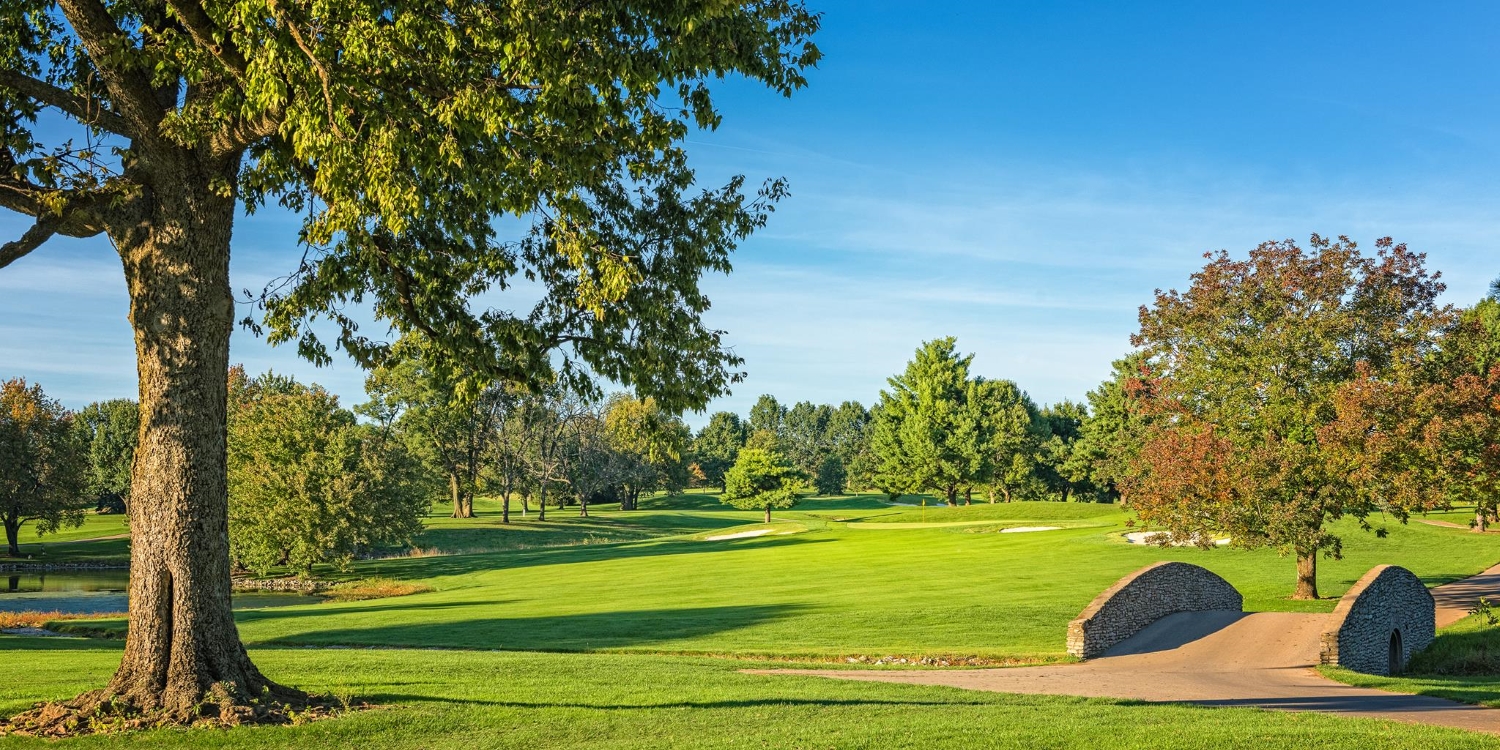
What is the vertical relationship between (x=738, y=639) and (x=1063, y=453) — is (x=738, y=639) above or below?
below

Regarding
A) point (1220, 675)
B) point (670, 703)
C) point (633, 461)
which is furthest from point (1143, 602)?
point (633, 461)

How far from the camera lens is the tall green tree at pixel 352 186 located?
8023 millimetres

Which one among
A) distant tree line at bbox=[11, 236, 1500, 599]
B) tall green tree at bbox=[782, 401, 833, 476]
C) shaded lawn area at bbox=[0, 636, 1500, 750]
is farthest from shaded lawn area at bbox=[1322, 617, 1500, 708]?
tall green tree at bbox=[782, 401, 833, 476]

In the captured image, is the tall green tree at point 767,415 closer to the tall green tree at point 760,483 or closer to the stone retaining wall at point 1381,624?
the tall green tree at point 760,483

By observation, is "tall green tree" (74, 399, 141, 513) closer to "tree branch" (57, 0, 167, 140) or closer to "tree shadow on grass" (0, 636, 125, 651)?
"tree shadow on grass" (0, 636, 125, 651)

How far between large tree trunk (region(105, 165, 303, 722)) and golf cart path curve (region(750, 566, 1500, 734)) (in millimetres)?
8691

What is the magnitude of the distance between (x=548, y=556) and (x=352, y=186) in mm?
39482

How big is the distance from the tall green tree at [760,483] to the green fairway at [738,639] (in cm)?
1249

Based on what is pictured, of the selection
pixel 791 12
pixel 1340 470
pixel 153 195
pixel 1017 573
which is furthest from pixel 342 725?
pixel 1017 573

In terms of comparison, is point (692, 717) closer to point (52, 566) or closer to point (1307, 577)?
point (1307, 577)

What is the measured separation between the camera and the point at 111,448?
73.4 m

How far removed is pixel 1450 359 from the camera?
2459 centimetres

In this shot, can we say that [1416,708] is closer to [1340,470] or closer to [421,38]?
[1340,470]

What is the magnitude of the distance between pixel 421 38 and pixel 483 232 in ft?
13.7
